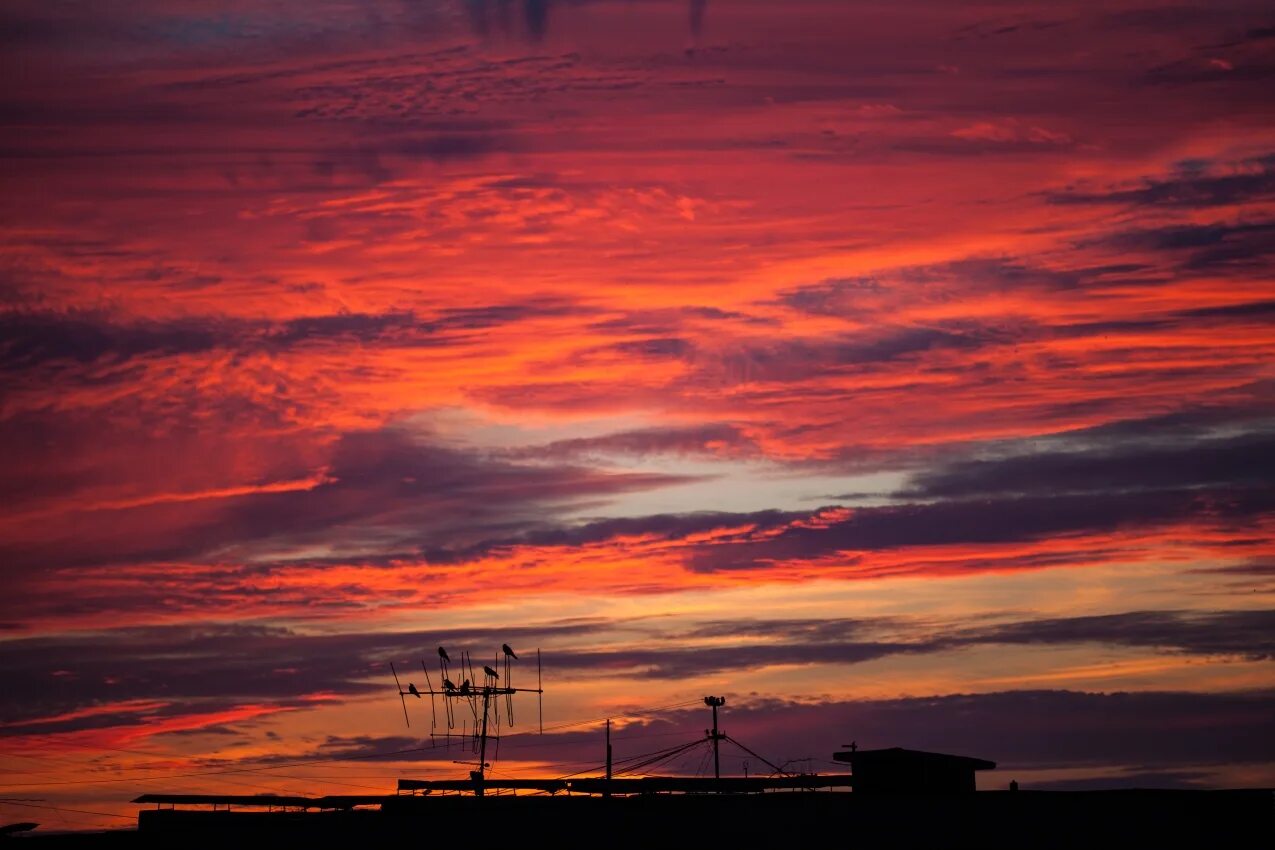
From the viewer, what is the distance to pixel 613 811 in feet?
198

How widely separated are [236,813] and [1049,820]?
1259 inches

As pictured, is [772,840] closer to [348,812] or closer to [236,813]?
[348,812]

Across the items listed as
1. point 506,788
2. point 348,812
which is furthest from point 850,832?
point 348,812

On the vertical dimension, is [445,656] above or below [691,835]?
above

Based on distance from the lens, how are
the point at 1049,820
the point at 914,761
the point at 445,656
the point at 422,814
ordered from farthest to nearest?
the point at 445,656
the point at 914,761
the point at 1049,820
the point at 422,814

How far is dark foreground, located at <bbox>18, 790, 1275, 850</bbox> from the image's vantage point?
59125 millimetres

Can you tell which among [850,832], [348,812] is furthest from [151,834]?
[850,832]

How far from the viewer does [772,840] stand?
60.9 meters

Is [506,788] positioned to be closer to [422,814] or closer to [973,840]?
[422,814]

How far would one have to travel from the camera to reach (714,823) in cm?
6050

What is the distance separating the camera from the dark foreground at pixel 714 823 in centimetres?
5912

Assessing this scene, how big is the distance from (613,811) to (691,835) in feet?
10.1

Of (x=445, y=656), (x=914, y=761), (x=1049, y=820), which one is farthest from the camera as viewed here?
(x=445, y=656)

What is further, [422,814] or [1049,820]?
[1049,820]
